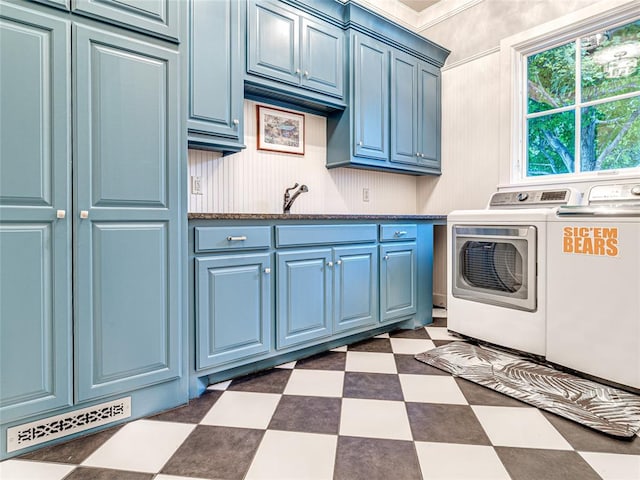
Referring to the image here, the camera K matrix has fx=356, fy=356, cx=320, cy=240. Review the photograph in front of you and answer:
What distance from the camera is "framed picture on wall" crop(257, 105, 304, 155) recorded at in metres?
2.52

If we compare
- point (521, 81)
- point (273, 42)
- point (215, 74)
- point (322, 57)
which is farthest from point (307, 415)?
point (521, 81)

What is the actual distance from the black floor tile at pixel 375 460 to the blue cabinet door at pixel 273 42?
6.71 ft

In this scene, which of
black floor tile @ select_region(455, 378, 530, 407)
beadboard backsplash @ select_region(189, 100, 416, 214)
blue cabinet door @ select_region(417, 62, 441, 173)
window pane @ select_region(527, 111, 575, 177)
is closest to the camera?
black floor tile @ select_region(455, 378, 530, 407)

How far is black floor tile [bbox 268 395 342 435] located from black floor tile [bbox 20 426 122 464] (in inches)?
25.7

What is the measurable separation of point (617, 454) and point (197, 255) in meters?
1.83

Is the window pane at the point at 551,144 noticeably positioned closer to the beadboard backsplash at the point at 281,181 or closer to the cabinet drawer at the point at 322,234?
the beadboard backsplash at the point at 281,181

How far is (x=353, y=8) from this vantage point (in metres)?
2.59

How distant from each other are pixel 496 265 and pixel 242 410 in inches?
69.4

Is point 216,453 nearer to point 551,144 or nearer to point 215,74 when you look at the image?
point 215,74

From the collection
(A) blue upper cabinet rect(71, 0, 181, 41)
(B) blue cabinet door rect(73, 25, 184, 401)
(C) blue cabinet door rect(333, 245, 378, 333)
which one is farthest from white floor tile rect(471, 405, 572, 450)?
(A) blue upper cabinet rect(71, 0, 181, 41)

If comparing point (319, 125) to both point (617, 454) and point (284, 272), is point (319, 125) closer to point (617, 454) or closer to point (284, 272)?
point (284, 272)

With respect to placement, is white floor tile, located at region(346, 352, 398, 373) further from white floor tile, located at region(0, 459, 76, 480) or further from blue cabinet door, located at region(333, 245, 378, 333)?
white floor tile, located at region(0, 459, 76, 480)

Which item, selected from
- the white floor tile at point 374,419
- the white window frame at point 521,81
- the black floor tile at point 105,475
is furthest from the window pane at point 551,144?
the black floor tile at point 105,475

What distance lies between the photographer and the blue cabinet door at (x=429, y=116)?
3170 millimetres
